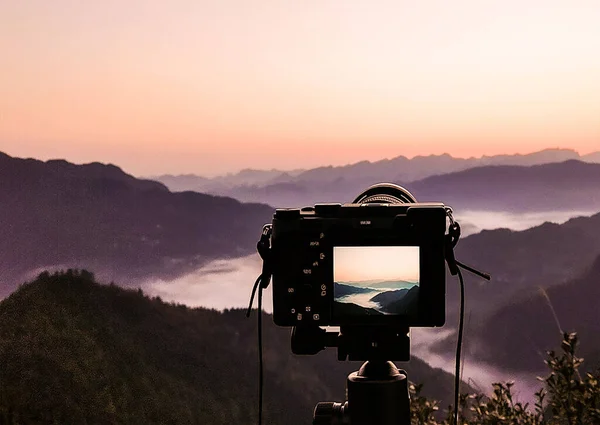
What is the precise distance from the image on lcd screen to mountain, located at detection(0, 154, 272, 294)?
2801mm

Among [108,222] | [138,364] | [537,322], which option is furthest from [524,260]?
[108,222]

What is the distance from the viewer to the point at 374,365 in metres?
1.45

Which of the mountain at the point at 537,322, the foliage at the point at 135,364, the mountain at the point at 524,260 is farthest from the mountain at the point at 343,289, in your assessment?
the mountain at the point at 524,260

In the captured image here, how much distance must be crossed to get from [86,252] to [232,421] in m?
1.40

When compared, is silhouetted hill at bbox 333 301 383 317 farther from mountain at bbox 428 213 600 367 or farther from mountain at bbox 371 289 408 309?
mountain at bbox 428 213 600 367

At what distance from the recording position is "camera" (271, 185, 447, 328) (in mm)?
1367

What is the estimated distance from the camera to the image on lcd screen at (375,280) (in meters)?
1.38

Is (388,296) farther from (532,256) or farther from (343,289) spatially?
(532,256)

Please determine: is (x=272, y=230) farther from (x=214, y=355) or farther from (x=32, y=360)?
(x=214, y=355)

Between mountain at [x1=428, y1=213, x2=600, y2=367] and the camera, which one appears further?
mountain at [x1=428, y1=213, x2=600, y2=367]

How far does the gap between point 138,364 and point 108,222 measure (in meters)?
1.05

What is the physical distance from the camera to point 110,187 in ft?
17.0

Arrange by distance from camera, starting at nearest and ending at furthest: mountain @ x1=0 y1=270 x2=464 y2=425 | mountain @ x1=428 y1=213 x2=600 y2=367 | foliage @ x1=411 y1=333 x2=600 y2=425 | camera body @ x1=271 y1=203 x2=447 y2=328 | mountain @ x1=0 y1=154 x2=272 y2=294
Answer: camera body @ x1=271 y1=203 x2=447 y2=328 < foliage @ x1=411 y1=333 x2=600 y2=425 < mountain @ x1=0 y1=270 x2=464 y2=425 < mountain @ x1=428 y1=213 x2=600 y2=367 < mountain @ x1=0 y1=154 x2=272 y2=294

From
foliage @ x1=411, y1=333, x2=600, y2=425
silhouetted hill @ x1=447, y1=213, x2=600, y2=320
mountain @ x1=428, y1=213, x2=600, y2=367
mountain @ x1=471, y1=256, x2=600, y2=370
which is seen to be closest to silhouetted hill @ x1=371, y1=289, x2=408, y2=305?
foliage @ x1=411, y1=333, x2=600, y2=425
